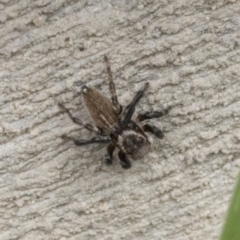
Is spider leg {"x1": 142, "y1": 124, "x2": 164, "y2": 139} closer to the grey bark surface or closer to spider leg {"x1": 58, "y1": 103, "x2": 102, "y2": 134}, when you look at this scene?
the grey bark surface

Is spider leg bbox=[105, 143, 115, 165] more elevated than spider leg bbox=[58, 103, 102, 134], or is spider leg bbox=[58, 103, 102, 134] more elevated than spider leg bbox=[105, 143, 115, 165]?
spider leg bbox=[58, 103, 102, 134]

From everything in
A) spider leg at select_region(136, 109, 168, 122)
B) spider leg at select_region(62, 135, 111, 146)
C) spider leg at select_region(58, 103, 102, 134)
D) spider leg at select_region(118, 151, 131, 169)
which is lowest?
spider leg at select_region(118, 151, 131, 169)

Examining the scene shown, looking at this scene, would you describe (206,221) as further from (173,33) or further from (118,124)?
(173,33)

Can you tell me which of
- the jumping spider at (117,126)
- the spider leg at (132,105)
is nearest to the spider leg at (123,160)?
the jumping spider at (117,126)

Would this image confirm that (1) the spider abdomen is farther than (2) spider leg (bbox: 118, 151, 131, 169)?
No

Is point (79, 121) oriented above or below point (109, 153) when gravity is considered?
above

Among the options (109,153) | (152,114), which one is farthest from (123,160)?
(152,114)

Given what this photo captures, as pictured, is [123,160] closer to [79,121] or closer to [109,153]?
[109,153]

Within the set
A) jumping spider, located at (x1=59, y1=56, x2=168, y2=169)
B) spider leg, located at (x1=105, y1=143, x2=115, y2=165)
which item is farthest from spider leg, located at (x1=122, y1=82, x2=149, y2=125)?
spider leg, located at (x1=105, y1=143, x2=115, y2=165)
